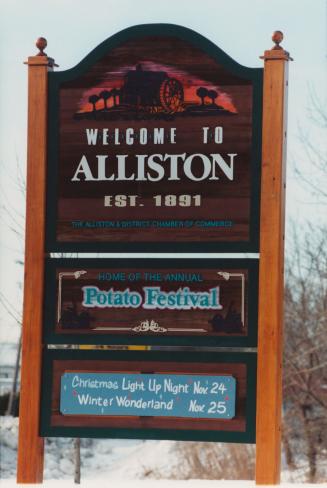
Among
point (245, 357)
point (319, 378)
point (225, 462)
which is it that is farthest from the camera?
point (319, 378)

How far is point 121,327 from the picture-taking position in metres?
7.61

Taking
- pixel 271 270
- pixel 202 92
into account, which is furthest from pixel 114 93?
pixel 271 270

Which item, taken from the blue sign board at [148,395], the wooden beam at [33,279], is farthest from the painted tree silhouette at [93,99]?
the blue sign board at [148,395]

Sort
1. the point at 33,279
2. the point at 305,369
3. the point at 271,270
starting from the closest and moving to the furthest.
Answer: the point at 271,270 < the point at 33,279 < the point at 305,369

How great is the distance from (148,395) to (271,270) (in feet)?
4.08

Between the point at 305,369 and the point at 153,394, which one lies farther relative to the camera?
the point at 305,369

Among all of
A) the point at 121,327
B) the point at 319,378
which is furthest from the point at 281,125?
the point at 319,378

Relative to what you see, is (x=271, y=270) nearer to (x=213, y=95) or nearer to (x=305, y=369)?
(x=213, y=95)

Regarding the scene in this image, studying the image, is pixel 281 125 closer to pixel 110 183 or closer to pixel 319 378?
pixel 110 183

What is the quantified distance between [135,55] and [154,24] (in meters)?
0.26

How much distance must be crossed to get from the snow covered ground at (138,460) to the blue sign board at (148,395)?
22.8 ft

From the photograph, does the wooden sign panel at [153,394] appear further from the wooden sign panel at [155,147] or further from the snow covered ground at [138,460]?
the snow covered ground at [138,460]

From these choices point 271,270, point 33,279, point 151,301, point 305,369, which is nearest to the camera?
point 271,270

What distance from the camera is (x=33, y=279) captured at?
777 cm
